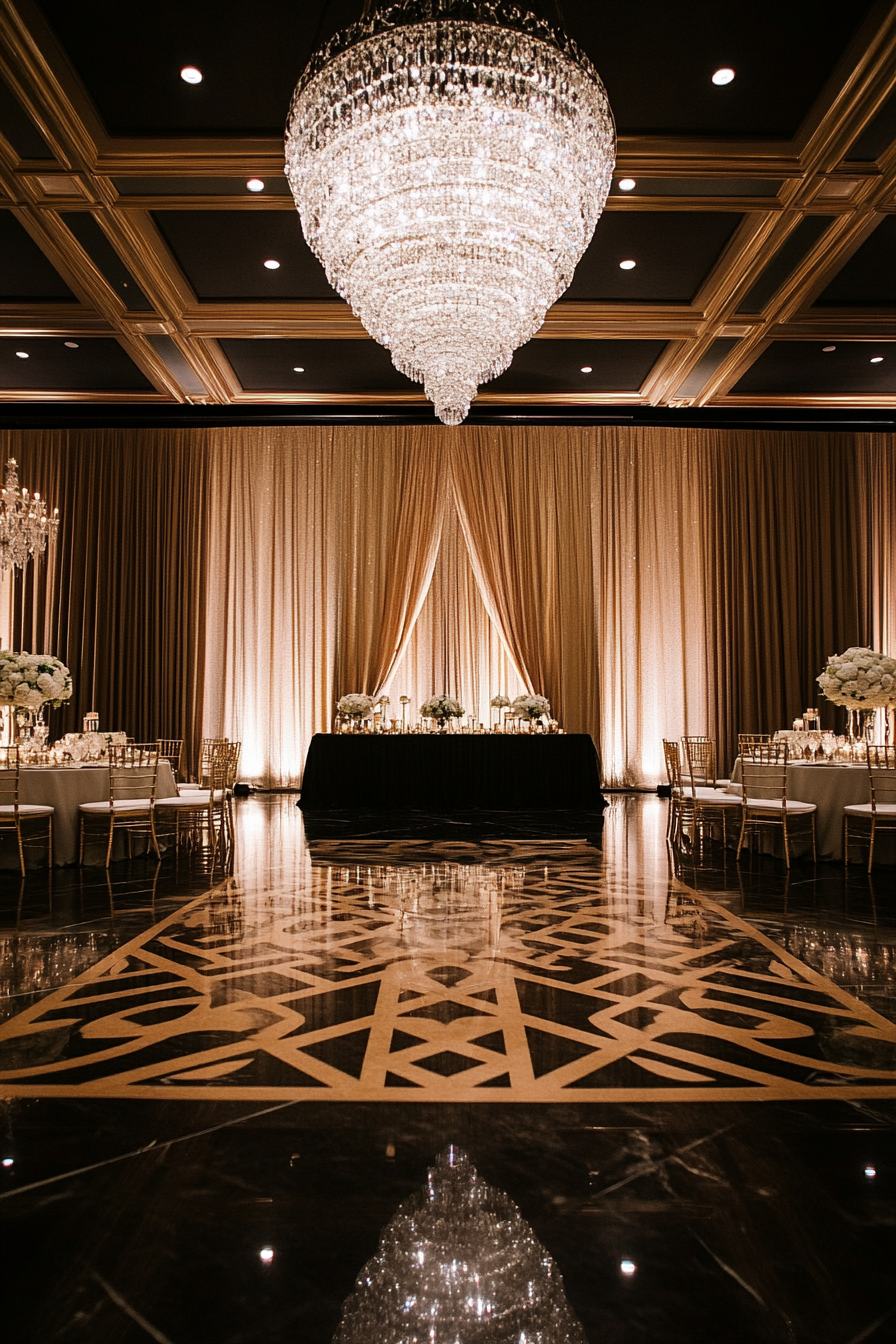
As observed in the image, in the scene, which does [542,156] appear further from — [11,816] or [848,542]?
[848,542]

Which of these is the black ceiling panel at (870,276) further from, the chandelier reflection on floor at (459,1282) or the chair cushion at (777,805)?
the chandelier reflection on floor at (459,1282)

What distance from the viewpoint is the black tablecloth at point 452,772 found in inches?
360

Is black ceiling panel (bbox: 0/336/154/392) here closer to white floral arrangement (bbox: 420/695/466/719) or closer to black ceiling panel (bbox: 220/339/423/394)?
black ceiling panel (bbox: 220/339/423/394)

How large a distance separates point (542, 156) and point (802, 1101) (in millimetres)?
3979

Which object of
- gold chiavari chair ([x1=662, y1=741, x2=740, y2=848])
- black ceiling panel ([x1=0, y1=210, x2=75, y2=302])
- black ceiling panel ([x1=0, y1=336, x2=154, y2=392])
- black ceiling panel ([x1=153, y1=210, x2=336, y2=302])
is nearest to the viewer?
gold chiavari chair ([x1=662, y1=741, x2=740, y2=848])

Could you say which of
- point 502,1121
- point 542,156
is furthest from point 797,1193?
point 542,156

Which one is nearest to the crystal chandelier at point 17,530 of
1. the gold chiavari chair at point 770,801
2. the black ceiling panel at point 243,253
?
the black ceiling panel at point 243,253

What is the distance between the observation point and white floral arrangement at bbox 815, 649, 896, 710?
617 centimetres

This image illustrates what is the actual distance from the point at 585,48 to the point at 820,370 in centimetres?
598

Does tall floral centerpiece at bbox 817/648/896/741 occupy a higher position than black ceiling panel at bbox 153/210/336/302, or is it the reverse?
black ceiling panel at bbox 153/210/336/302

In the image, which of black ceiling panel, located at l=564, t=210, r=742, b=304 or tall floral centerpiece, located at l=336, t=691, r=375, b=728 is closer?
black ceiling panel, located at l=564, t=210, r=742, b=304

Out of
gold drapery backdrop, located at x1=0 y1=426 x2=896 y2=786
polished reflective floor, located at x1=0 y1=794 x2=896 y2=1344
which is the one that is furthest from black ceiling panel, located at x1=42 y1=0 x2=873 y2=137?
gold drapery backdrop, located at x1=0 y1=426 x2=896 y2=786

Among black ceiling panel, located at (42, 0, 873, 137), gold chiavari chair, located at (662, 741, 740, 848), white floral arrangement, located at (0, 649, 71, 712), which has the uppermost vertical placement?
black ceiling panel, located at (42, 0, 873, 137)

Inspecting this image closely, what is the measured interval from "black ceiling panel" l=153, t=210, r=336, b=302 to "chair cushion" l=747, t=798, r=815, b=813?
18.5 feet
